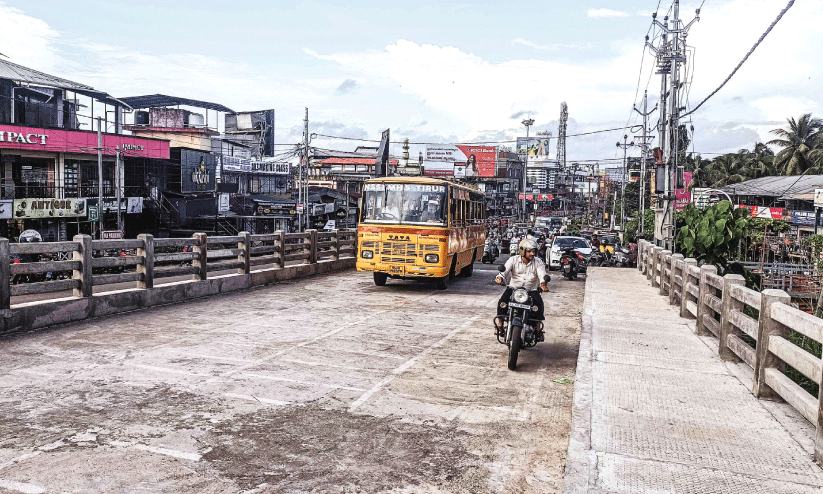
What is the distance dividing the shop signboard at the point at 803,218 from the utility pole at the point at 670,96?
63.6 ft

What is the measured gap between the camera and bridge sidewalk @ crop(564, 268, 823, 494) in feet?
15.6

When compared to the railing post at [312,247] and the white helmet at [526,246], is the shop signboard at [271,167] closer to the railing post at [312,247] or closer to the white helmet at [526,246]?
the railing post at [312,247]

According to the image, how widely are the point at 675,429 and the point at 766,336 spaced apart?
5.76 feet

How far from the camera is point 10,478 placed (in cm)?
482

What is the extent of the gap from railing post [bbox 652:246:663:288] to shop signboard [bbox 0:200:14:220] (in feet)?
105

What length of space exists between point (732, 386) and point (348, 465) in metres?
4.70

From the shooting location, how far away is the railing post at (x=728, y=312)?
8.67 meters

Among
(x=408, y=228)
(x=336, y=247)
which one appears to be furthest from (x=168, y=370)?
(x=336, y=247)

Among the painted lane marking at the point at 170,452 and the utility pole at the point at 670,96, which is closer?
the painted lane marking at the point at 170,452

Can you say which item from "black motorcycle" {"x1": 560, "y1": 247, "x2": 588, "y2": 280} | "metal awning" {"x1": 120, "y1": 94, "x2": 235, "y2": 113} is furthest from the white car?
"metal awning" {"x1": 120, "y1": 94, "x2": 235, "y2": 113}

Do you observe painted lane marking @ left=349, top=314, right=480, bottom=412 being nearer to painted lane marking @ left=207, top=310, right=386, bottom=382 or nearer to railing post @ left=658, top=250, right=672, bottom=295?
painted lane marking @ left=207, top=310, right=386, bottom=382

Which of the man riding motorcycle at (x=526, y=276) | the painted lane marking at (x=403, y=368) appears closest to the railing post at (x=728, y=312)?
the man riding motorcycle at (x=526, y=276)

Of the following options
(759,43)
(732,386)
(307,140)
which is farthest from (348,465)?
(307,140)

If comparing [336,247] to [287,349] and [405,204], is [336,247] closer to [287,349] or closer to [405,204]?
[405,204]
